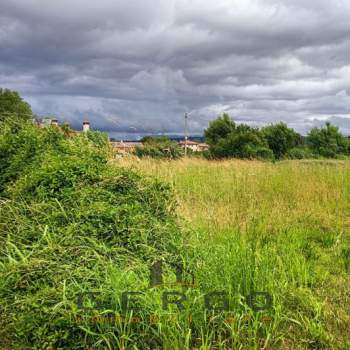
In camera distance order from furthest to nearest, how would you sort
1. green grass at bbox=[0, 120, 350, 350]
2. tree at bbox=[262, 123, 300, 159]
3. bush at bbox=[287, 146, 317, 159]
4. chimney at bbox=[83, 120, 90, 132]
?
tree at bbox=[262, 123, 300, 159]
bush at bbox=[287, 146, 317, 159]
chimney at bbox=[83, 120, 90, 132]
green grass at bbox=[0, 120, 350, 350]

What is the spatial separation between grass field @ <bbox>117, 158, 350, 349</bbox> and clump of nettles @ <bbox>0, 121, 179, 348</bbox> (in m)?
0.43

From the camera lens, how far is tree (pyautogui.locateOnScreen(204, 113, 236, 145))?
157 ft

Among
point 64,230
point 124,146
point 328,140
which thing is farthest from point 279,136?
point 64,230

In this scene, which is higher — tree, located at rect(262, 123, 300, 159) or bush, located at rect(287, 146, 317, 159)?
tree, located at rect(262, 123, 300, 159)

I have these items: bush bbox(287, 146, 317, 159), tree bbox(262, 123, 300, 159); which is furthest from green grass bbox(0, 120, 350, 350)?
tree bbox(262, 123, 300, 159)

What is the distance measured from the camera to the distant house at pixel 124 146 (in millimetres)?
5986

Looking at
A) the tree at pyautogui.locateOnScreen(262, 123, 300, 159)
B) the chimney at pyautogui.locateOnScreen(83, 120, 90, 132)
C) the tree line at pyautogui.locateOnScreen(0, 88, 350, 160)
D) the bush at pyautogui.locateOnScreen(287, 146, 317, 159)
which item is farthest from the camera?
the tree at pyautogui.locateOnScreen(262, 123, 300, 159)

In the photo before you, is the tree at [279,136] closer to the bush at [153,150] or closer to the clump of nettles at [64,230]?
the bush at [153,150]

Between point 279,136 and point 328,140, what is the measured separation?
7.15m

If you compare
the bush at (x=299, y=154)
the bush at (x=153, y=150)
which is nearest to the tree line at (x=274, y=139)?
the bush at (x=299, y=154)

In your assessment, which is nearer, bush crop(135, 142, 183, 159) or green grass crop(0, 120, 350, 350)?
green grass crop(0, 120, 350, 350)

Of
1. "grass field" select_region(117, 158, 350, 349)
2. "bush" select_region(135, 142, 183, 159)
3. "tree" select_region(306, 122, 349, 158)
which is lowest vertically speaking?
"grass field" select_region(117, 158, 350, 349)

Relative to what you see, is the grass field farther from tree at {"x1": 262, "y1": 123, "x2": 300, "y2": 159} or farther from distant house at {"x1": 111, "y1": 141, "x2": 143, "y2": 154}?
tree at {"x1": 262, "y1": 123, "x2": 300, "y2": 159}

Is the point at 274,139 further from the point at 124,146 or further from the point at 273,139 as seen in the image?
the point at 124,146
